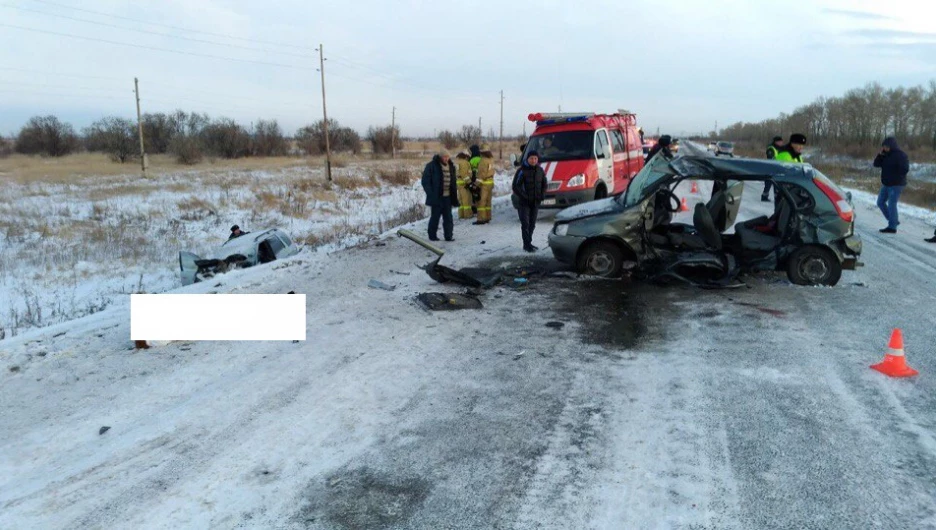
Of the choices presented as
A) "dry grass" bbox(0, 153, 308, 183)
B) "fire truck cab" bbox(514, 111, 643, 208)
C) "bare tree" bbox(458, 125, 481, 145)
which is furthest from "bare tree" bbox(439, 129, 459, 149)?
"fire truck cab" bbox(514, 111, 643, 208)

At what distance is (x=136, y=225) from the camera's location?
17594 mm

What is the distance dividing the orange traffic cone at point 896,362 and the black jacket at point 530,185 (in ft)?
20.1

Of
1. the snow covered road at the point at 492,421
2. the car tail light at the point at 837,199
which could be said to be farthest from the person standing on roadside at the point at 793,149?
the snow covered road at the point at 492,421

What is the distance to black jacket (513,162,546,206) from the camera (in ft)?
34.2

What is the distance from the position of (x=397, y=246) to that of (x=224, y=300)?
571 centimetres

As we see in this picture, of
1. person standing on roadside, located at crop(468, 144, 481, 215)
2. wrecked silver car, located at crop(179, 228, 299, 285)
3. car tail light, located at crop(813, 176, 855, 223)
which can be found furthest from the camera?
person standing on roadside, located at crop(468, 144, 481, 215)

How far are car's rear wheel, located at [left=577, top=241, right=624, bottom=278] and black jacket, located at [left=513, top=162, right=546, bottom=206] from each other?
7.00 feet

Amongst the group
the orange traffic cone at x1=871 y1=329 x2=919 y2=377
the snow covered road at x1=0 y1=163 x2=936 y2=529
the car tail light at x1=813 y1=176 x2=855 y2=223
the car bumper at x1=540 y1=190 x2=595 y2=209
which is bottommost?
the snow covered road at x1=0 y1=163 x2=936 y2=529

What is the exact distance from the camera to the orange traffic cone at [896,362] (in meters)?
4.96

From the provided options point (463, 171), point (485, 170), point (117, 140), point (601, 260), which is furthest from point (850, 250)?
point (117, 140)

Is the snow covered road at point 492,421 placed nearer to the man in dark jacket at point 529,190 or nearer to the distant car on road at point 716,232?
the distant car on road at point 716,232

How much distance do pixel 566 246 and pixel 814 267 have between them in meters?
3.15

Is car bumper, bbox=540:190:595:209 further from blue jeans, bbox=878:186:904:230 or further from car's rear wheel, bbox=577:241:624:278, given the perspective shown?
blue jeans, bbox=878:186:904:230

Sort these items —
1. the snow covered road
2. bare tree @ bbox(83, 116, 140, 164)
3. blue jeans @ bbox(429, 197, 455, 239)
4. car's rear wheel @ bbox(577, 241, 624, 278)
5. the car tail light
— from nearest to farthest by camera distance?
the snow covered road < the car tail light < car's rear wheel @ bbox(577, 241, 624, 278) < blue jeans @ bbox(429, 197, 455, 239) < bare tree @ bbox(83, 116, 140, 164)
